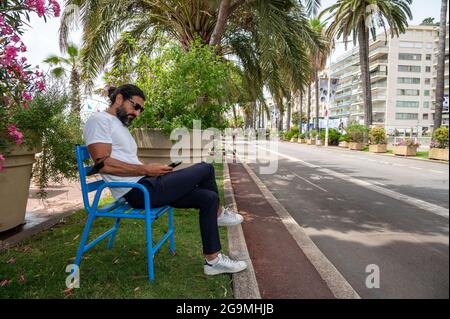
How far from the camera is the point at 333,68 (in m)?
34.2

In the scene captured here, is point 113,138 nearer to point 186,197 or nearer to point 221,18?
point 186,197

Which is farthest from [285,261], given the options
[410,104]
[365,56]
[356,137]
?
[356,137]

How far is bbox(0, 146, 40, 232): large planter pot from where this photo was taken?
3.80m

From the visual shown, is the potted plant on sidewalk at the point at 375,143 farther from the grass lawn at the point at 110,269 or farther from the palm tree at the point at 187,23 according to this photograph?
the grass lawn at the point at 110,269

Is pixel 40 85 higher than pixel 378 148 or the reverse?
higher

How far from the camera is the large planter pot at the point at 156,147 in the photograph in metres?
4.63

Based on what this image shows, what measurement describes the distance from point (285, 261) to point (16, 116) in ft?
10.7

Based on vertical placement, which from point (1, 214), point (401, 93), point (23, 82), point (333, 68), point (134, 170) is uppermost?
point (333, 68)

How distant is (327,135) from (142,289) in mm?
30698

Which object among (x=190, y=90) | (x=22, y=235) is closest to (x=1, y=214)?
(x=22, y=235)

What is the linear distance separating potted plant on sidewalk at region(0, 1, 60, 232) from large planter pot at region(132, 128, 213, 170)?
1.20 meters

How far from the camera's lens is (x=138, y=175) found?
276cm

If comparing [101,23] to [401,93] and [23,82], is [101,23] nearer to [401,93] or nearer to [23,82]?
[23,82]

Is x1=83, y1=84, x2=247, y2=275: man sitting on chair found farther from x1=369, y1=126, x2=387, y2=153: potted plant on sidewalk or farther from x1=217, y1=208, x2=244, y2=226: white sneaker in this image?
x1=369, y1=126, x2=387, y2=153: potted plant on sidewalk
